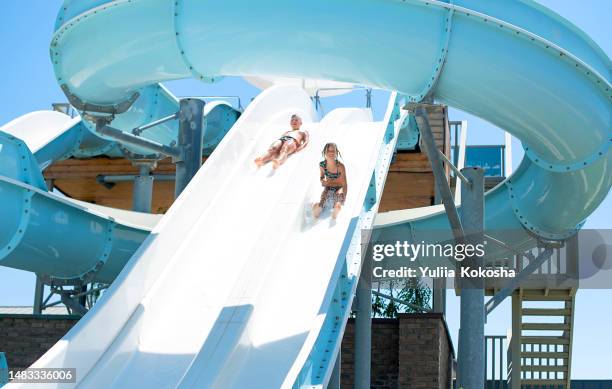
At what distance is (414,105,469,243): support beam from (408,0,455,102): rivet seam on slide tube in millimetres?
137

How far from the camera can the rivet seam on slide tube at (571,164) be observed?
8266mm

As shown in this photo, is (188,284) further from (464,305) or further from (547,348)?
(547,348)

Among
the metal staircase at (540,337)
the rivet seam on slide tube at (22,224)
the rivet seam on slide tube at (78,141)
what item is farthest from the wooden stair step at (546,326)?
the rivet seam on slide tube at (22,224)

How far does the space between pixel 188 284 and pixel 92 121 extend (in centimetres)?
180

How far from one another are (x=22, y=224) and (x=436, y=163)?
4.01 meters

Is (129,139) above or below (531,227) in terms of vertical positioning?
above

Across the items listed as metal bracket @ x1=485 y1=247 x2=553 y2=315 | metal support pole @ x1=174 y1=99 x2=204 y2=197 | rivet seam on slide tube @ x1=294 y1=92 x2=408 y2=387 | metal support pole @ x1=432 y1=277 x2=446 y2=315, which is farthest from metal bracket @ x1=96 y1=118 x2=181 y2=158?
metal support pole @ x1=432 y1=277 x2=446 y2=315

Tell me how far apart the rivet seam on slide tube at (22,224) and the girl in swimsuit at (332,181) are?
9.67 feet

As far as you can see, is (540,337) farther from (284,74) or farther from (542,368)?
(284,74)

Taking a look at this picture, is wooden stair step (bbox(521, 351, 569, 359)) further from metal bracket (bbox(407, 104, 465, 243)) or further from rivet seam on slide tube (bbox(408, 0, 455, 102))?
rivet seam on slide tube (bbox(408, 0, 455, 102))

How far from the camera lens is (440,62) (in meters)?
7.42

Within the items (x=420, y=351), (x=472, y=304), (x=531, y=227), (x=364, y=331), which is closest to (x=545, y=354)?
(x=420, y=351)

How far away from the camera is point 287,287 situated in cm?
909

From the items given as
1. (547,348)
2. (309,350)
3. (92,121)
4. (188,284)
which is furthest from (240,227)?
(547,348)
